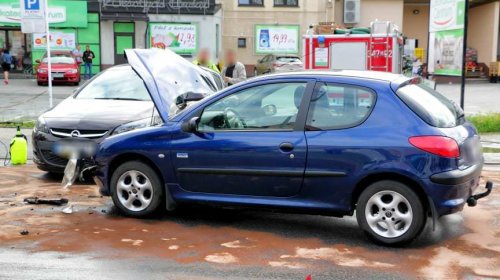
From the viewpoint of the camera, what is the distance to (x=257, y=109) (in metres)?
6.15

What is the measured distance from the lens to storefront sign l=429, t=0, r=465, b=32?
13.0 metres

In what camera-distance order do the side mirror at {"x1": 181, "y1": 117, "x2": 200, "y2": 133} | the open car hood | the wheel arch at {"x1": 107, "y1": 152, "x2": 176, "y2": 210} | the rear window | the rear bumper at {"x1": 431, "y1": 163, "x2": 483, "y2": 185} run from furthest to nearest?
the open car hood, the wheel arch at {"x1": 107, "y1": 152, "x2": 176, "y2": 210}, the side mirror at {"x1": 181, "y1": 117, "x2": 200, "y2": 133}, the rear window, the rear bumper at {"x1": 431, "y1": 163, "x2": 483, "y2": 185}

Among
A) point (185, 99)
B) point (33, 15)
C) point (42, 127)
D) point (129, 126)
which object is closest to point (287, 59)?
point (33, 15)

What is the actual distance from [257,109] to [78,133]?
3.28 meters

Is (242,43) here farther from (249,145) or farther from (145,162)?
(249,145)

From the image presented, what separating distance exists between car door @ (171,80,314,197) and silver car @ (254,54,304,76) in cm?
2526

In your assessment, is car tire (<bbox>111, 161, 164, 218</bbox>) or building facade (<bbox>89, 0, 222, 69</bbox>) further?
building facade (<bbox>89, 0, 222, 69</bbox>)

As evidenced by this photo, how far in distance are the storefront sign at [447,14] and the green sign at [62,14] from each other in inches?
907

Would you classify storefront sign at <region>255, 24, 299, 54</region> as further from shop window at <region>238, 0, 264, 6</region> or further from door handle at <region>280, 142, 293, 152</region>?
door handle at <region>280, 142, 293, 152</region>

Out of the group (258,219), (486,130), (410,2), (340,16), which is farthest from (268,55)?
(258,219)

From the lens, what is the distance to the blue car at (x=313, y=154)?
18.0ft

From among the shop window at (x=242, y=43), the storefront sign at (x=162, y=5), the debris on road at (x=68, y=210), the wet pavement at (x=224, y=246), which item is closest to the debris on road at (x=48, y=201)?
the wet pavement at (x=224, y=246)

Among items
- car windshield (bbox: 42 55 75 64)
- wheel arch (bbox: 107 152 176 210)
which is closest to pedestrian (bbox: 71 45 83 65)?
car windshield (bbox: 42 55 75 64)

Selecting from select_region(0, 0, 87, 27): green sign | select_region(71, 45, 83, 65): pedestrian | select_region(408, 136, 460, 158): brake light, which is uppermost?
select_region(0, 0, 87, 27): green sign
